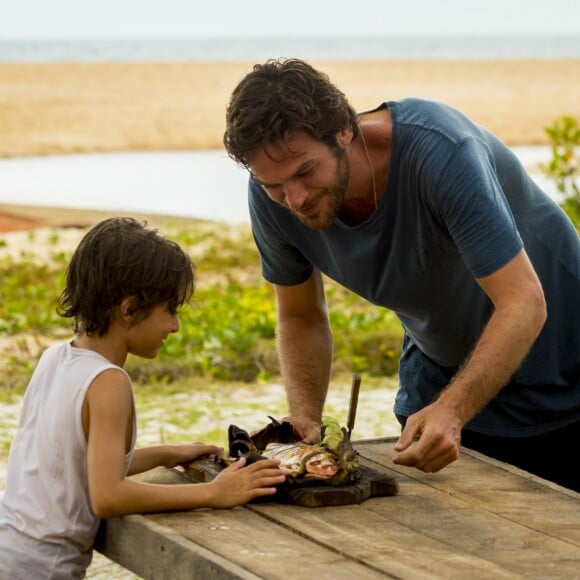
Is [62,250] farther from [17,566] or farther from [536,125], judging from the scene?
[536,125]

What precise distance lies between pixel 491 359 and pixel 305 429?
1.67 feet

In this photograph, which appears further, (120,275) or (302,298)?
(302,298)

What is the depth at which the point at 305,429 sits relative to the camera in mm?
3262

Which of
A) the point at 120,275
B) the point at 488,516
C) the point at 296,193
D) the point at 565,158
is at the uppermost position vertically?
the point at 565,158

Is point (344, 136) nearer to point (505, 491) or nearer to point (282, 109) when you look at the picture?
point (282, 109)

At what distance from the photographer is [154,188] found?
15.5m

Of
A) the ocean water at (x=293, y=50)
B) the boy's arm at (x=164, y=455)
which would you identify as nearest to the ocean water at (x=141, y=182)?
the boy's arm at (x=164, y=455)

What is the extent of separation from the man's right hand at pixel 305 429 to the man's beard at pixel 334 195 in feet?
1.54

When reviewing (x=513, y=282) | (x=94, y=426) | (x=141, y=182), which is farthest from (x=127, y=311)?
(x=141, y=182)

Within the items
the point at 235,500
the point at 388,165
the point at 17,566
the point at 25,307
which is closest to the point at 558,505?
the point at 235,500

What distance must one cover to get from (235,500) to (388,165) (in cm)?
95

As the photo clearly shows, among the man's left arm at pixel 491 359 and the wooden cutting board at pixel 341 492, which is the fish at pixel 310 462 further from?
the man's left arm at pixel 491 359

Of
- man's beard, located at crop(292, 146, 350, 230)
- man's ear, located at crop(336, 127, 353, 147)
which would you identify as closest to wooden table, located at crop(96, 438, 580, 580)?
man's beard, located at crop(292, 146, 350, 230)

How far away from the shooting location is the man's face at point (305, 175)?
10.3 feet
